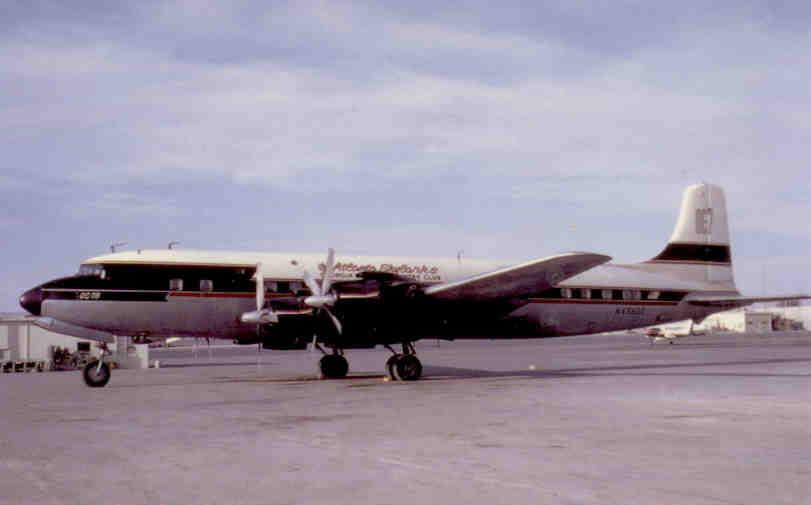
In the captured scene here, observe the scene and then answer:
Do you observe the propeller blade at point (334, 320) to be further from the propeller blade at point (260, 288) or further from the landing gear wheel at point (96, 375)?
the landing gear wheel at point (96, 375)

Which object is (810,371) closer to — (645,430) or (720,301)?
(720,301)

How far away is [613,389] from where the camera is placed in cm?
1864

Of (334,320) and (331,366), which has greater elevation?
(334,320)

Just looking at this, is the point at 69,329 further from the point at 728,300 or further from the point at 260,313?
the point at 728,300

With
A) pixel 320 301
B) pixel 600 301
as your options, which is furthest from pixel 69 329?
pixel 600 301

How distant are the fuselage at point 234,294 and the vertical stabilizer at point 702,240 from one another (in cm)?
281

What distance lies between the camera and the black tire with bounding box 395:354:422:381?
72.7 feet

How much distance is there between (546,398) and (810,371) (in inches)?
527

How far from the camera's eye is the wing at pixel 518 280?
21.0 meters

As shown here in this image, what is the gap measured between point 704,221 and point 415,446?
77.8 ft

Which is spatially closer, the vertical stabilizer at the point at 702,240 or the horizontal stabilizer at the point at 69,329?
the horizontal stabilizer at the point at 69,329

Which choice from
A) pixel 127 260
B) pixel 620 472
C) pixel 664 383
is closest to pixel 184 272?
pixel 127 260

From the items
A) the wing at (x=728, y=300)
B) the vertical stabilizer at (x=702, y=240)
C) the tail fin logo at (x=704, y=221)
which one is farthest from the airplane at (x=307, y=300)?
the tail fin logo at (x=704, y=221)

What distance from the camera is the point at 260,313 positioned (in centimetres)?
2134
